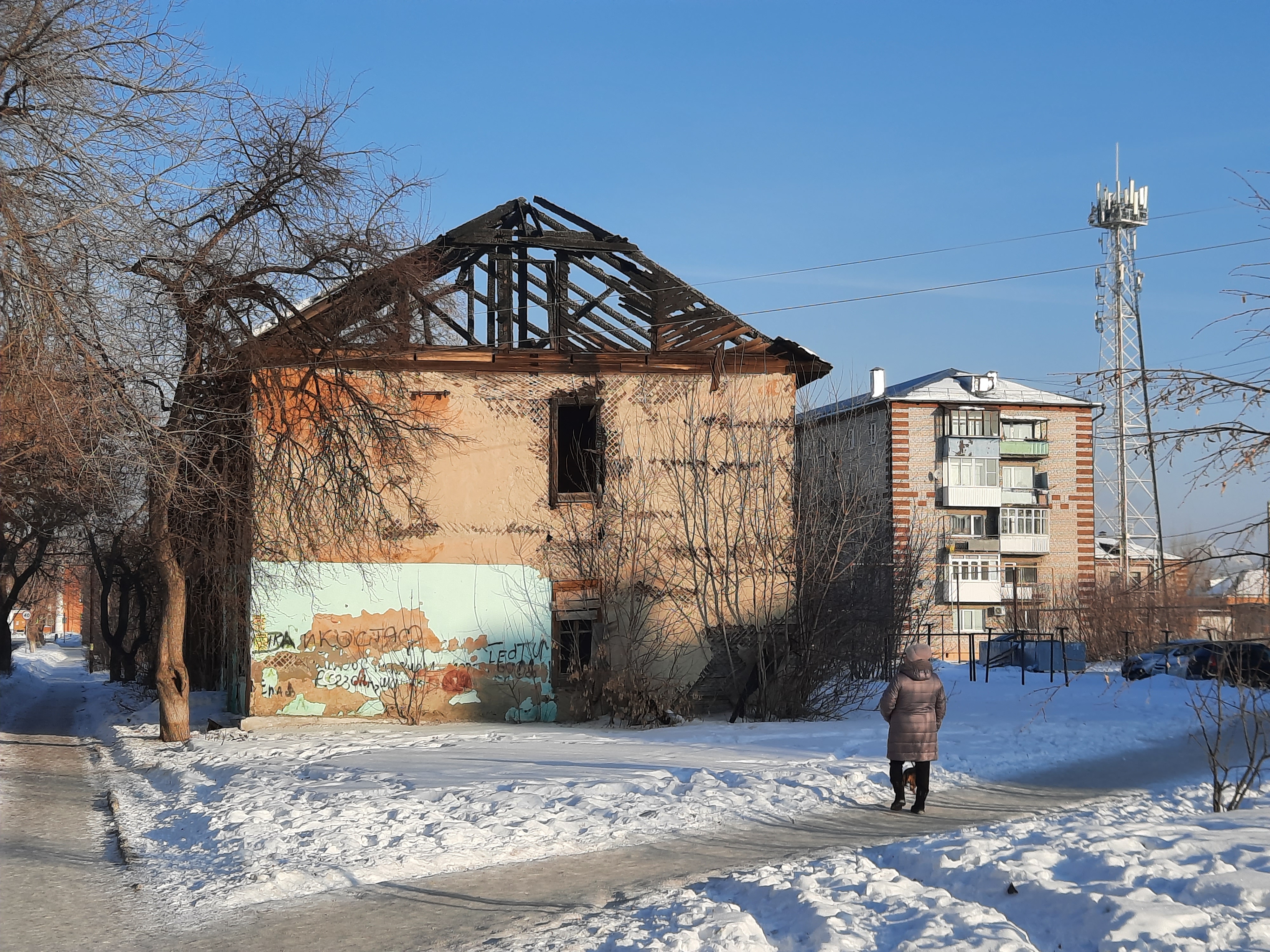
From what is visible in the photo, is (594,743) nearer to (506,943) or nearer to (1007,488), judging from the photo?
(506,943)

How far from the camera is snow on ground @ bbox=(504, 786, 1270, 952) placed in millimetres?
6141

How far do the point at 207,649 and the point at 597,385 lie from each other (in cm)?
1472

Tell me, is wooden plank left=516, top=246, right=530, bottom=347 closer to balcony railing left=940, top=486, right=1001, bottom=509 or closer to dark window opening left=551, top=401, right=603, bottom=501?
dark window opening left=551, top=401, right=603, bottom=501

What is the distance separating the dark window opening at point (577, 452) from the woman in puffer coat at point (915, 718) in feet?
33.2

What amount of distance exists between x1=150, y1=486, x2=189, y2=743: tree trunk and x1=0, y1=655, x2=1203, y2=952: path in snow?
16.2 feet

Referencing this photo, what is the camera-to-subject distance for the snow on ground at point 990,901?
614cm

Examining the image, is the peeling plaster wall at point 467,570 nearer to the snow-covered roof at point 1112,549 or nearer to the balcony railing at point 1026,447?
the snow-covered roof at point 1112,549

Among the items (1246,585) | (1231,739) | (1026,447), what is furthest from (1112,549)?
(1246,585)

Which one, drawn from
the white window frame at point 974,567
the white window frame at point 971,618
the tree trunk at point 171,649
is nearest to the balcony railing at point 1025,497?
the white window frame at point 974,567

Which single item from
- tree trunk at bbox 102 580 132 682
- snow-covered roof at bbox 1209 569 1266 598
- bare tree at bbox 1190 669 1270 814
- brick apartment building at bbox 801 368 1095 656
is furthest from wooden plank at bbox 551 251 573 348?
brick apartment building at bbox 801 368 1095 656

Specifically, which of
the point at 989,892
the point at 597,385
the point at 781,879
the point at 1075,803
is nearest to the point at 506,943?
the point at 781,879

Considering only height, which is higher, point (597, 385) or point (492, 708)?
point (597, 385)

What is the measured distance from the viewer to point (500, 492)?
20.2 metres

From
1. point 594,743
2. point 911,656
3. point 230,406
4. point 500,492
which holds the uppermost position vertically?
point 230,406
